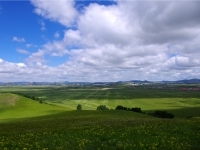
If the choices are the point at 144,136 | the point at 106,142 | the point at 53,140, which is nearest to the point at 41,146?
the point at 53,140

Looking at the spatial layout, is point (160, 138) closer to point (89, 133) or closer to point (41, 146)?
point (89, 133)

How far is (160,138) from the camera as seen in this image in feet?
65.7

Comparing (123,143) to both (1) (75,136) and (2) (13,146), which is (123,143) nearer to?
(1) (75,136)

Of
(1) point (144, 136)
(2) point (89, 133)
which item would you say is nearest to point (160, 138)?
(1) point (144, 136)

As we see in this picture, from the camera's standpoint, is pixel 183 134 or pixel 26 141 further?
pixel 183 134

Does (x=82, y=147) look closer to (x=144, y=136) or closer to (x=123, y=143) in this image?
(x=123, y=143)

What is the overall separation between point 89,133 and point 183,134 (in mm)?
8869

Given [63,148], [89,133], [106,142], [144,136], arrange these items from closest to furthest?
[63,148] → [106,142] → [144,136] → [89,133]

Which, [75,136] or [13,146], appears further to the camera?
[75,136]

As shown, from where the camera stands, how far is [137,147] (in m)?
A: 17.6

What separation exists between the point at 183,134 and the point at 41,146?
42.3 feet

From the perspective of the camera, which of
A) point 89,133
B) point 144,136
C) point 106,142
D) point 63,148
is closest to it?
point 63,148

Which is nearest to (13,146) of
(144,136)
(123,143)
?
(123,143)

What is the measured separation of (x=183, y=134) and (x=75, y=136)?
33.0 ft
